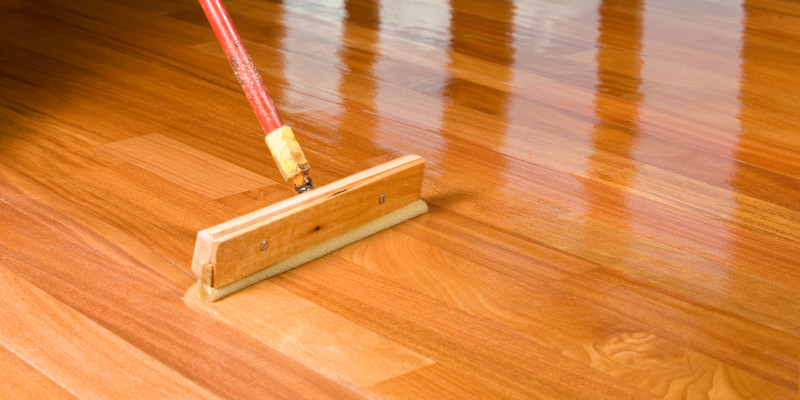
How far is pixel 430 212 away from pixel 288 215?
255 mm

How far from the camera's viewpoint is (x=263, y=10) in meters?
2.37

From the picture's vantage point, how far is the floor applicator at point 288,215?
1.01 m

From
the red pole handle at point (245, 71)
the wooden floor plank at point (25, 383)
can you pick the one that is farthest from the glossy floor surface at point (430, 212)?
the red pole handle at point (245, 71)

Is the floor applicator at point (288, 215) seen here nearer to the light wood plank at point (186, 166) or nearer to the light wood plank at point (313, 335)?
the light wood plank at point (313, 335)

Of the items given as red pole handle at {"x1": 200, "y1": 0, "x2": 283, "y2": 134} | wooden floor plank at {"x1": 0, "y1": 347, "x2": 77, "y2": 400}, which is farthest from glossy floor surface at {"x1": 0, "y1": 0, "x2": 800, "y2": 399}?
red pole handle at {"x1": 200, "y1": 0, "x2": 283, "y2": 134}

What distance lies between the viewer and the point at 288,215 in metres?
1.06

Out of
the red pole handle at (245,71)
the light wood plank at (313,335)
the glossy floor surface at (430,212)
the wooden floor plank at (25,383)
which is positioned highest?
the red pole handle at (245,71)

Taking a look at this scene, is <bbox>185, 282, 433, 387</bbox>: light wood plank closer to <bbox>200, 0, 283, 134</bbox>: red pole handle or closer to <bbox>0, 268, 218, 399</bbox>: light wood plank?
<bbox>0, 268, 218, 399</bbox>: light wood plank

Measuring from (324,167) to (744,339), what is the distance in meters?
0.64

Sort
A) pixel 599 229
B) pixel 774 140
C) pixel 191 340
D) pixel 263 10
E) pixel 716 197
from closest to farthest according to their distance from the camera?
pixel 191 340
pixel 599 229
pixel 716 197
pixel 774 140
pixel 263 10

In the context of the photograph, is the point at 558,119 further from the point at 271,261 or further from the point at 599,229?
the point at 271,261

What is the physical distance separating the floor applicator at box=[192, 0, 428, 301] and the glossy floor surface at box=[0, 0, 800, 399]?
0.02m

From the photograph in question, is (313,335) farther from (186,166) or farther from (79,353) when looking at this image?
(186,166)

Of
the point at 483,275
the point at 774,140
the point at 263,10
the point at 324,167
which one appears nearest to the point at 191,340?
the point at 483,275
